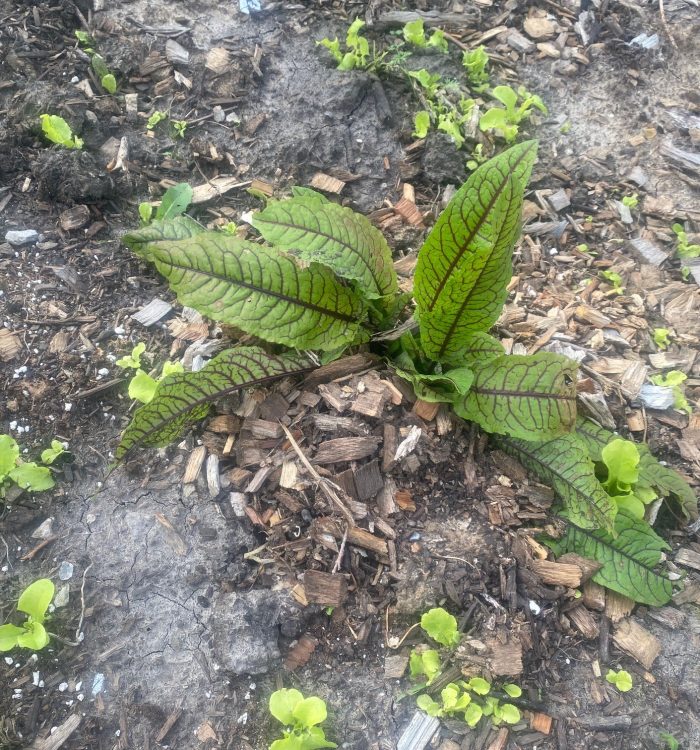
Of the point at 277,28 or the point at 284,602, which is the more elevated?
the point at 277,28

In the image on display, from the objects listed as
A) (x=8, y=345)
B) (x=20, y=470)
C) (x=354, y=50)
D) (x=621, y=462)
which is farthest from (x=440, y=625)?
(x=354, y=50)

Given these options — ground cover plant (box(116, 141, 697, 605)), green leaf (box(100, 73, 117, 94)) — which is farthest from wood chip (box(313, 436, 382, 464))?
green leaf (box(100, 73, 117, 94))

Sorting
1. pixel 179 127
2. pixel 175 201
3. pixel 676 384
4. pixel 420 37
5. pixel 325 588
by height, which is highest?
pixel 420 37

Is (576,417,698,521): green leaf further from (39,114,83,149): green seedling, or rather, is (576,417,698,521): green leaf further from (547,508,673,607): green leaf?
(39,114,83,149): green seedling

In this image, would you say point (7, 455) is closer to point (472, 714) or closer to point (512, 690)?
point (472, 714)

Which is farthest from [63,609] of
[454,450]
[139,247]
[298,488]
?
[454,450]

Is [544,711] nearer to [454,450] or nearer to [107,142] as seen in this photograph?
[454,450]

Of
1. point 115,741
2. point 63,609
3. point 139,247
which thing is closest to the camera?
point 115,741

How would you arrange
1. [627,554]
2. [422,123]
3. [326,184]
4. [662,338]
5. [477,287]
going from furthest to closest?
[422,123], [326,184], [662,338], [627,554], [477,287]
